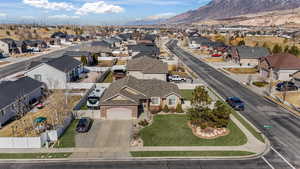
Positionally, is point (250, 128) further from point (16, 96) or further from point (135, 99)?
point (16, 96)

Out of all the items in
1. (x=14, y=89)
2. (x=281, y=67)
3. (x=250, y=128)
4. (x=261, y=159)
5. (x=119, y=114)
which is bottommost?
(x=261, y=159)

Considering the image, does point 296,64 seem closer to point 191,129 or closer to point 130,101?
point 191,129

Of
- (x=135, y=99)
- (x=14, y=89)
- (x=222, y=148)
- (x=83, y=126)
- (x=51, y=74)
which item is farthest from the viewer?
(x=51, y=74)

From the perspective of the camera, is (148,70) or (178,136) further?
(148,70)

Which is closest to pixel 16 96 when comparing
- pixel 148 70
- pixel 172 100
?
pixel 172 100

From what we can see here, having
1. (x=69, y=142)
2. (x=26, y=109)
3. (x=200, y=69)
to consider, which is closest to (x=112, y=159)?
(x=69, y=142)

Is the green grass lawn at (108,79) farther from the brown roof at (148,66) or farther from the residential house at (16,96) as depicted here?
the residential house at (16,96)
